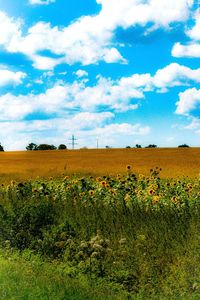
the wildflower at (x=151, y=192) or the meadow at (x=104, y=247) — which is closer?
the meadow at (x=104, y=247)

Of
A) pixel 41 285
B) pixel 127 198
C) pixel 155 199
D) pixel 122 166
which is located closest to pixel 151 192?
pixel 127 198

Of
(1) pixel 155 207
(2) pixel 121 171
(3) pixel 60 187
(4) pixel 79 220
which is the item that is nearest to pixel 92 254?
(4) pixel 79 220

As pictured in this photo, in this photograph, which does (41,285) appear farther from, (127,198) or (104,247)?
(127,198)

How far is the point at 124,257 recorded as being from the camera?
9.58m

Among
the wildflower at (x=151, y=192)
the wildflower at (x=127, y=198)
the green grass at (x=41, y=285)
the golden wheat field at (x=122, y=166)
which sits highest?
the golden wheat field at (x=122, y=166)

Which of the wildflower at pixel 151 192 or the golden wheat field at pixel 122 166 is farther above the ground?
the golden wheat field at pixel 122 166

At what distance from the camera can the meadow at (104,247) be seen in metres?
8.34

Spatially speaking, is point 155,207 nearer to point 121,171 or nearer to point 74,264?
point 74,264

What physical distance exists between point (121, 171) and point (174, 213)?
16.1 metres

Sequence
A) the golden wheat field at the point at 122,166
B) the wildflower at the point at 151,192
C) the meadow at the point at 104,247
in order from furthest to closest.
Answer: the golden wheat field at the point at 122,166
the wildflower at the point at 151,192
the meadow at the point at 104,247

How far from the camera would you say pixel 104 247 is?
32.2 ft

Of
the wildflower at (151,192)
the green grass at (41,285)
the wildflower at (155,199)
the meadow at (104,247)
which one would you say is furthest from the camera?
the wildflower at (151,192)

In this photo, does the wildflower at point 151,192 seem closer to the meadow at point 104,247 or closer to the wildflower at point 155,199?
the meadow at point 104,247

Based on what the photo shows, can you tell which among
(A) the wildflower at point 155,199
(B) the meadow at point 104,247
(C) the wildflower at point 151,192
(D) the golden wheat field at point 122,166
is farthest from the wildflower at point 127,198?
(D) the golden wheat field at point 122,166
